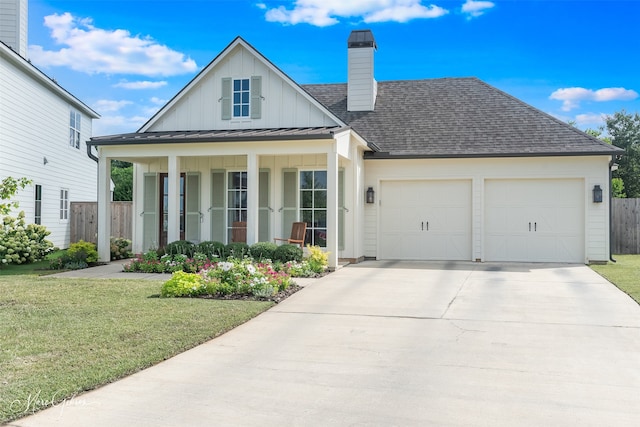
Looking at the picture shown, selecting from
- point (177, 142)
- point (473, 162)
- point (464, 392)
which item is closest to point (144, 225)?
point (177, 142)

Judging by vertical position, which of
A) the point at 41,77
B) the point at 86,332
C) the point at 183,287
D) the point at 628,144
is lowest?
the point at 86,332

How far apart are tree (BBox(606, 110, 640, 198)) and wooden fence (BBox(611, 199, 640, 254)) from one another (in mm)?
16527

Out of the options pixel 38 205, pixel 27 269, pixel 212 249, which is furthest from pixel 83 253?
pixel 38 205

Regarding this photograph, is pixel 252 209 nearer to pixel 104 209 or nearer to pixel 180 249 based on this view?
pixel 180 249

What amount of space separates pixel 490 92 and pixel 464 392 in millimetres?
14128

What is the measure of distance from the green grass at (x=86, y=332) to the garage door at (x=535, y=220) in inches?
339

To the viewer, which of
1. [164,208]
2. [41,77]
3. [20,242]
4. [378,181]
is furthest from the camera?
[41,77]

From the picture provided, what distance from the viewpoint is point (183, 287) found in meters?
8.44

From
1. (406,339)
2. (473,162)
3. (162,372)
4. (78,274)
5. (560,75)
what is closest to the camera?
(162,372)

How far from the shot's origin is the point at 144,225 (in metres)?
15.2

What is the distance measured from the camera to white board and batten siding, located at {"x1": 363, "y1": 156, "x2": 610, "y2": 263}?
14.1m

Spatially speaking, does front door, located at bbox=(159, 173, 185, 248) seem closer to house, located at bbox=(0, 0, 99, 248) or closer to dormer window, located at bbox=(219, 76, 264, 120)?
dormer window, located at bbox=(219, 76, 264, 120)

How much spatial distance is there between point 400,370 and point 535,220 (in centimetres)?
1067

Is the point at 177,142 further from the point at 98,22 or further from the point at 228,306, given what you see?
the point at 98,22
